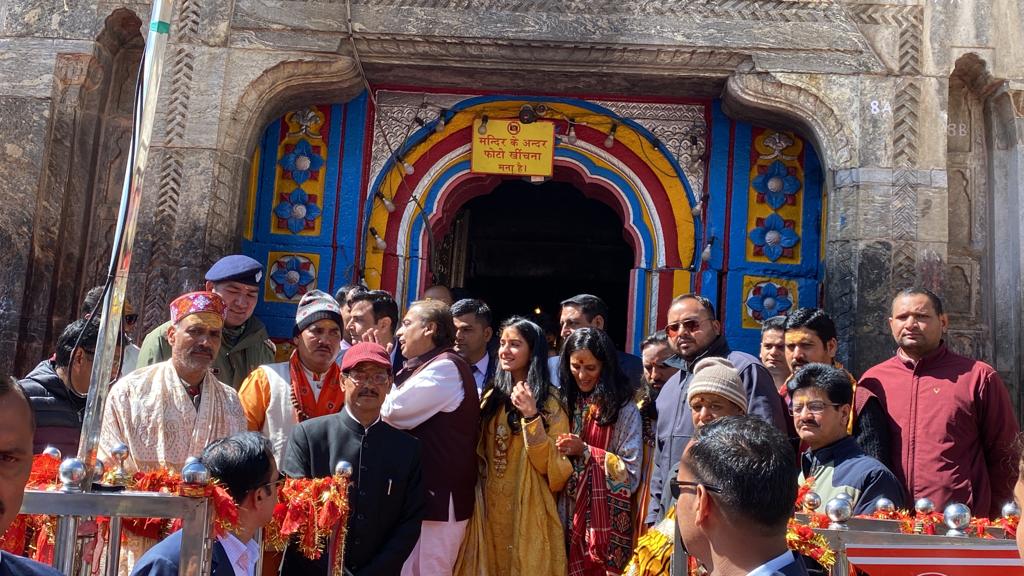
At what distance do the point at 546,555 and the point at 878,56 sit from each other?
4490 millimetres

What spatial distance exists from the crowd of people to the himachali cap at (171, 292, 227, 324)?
1 cm

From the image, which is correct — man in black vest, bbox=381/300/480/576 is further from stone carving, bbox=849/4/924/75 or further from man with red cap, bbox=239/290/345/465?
stone carving, bbox=849/4/924/75

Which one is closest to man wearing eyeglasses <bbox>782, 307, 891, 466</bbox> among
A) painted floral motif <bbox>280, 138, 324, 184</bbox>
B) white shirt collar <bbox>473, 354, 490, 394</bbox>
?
white shirt collar <bbox>473, 354, 490, 394</bbox>

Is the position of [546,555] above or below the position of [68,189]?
below

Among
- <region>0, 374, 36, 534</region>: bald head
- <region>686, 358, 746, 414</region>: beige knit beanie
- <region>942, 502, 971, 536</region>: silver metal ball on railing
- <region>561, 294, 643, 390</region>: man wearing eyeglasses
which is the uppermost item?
<region>561, 294, 643, 390</region>: man wearing eyeglasses

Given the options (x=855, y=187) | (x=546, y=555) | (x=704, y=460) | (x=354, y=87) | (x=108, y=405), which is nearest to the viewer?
(x=704, y=460)

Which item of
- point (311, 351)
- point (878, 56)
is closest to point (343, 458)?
point (311, 351)

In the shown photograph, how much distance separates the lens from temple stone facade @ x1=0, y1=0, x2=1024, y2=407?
7457mm

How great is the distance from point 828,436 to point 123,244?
2.74 m

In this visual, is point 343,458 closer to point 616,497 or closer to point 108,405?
point 108,405

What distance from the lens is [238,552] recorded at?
336 centimetres

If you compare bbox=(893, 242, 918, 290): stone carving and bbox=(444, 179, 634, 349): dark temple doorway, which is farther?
bbox=(444, 179, 634, 349): dark temple doorway

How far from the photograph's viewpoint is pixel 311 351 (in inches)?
209

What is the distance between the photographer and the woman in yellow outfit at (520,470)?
509cm
